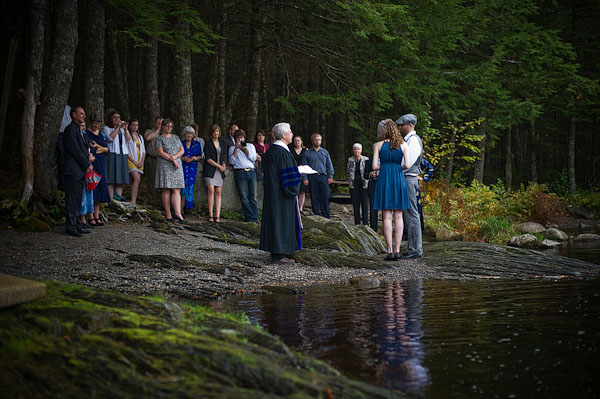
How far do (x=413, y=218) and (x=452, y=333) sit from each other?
18.6ft

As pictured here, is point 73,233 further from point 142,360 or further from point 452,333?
point 142,360

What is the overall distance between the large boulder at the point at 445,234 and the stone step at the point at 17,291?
13484mm

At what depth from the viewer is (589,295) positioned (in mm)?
7816

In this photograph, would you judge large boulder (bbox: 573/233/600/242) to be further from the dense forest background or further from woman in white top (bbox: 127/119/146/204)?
woman in white top (bbox: 127/119/146/204)

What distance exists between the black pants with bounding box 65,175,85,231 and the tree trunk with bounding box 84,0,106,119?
415cm

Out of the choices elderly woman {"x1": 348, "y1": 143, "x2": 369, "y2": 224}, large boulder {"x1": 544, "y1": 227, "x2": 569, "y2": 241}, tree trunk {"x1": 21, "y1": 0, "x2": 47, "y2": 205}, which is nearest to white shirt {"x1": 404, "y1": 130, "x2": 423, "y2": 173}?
elderly woman {"x1": 348, "y1": 143, "x2": 369, "y2": 224}

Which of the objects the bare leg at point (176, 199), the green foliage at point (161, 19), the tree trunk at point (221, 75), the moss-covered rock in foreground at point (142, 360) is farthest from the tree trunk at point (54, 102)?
the tree trunk at point (221, 75)

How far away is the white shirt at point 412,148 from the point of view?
10.9 meters

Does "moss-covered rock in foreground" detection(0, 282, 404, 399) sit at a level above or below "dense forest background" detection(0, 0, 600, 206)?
below

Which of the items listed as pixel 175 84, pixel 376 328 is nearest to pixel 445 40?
pixel 175 84

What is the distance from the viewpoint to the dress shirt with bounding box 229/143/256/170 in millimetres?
15312

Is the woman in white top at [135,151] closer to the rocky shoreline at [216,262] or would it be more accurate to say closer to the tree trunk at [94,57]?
the tree trunk at [94,57]

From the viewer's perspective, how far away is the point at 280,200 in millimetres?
10641

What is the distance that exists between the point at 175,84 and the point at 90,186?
253 inches
